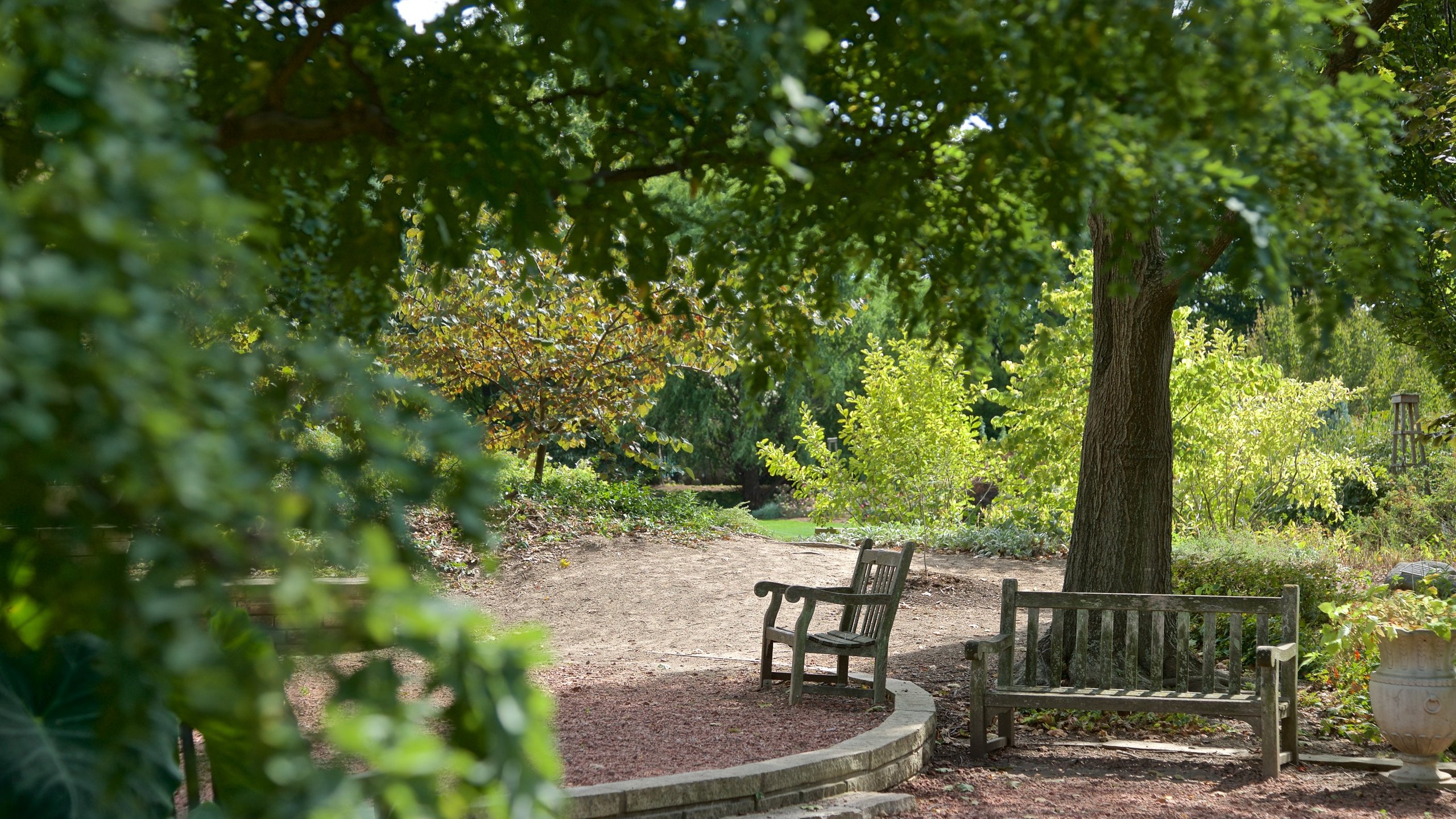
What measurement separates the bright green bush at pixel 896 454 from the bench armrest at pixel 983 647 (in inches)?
376

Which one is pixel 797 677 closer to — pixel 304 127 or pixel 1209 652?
pixel 1209 652

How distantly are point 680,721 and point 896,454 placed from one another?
10179 millimetres

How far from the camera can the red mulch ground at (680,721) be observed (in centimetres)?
534

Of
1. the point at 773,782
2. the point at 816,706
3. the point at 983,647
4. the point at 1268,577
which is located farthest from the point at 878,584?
the point at 1268,577

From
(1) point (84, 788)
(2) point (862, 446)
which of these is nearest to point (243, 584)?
(1) point (84, 788)

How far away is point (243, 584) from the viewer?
1404 millimetres

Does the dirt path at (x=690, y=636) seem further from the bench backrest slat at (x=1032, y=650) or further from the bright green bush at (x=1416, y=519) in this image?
the bright green bush at (x=1416, y=519)

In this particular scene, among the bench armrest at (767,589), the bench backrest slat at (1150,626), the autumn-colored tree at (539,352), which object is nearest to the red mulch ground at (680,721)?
the bench armrest at (767,589)

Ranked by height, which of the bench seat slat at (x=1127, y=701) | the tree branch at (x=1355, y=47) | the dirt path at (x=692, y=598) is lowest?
the dirt path at (x=692, y=598)

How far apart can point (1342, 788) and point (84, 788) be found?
5589mm

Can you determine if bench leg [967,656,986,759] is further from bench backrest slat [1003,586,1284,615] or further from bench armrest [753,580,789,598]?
bench armrest [753,580,789,598]

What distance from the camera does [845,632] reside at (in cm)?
748

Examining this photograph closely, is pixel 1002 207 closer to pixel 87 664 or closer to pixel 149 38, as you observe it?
pixel 149 38

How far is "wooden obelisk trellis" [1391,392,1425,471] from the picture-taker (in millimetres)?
19719
